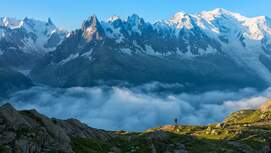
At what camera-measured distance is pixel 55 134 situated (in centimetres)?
17850

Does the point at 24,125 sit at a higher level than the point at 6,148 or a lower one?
higher

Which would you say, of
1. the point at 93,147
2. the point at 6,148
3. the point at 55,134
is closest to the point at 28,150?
the point at 6,148

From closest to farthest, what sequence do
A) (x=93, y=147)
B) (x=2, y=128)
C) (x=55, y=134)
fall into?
(x=2, y=128) → (x=55, y=134) → (x=93, y=147)

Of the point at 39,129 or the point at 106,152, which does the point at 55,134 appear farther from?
the point at 106,152

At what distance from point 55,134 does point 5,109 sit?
20445 mm

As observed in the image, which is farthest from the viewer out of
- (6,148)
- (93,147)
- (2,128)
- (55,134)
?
(93,147)

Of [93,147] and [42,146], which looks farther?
[93,147]

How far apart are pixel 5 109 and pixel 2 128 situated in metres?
10.5

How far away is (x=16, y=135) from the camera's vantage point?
16538 centimetres

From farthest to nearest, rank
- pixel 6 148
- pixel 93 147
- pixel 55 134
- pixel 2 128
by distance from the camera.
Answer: pixel 93 147 < pixel 55 134 < pixel 2 128 < pixel 6 148

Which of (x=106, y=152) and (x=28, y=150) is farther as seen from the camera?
(x=106, y=152)

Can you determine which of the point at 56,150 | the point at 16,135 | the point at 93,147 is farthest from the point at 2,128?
the point at 93,147

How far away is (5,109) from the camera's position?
175625 millimetres

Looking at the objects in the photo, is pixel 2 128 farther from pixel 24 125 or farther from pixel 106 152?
pixel 106 152
